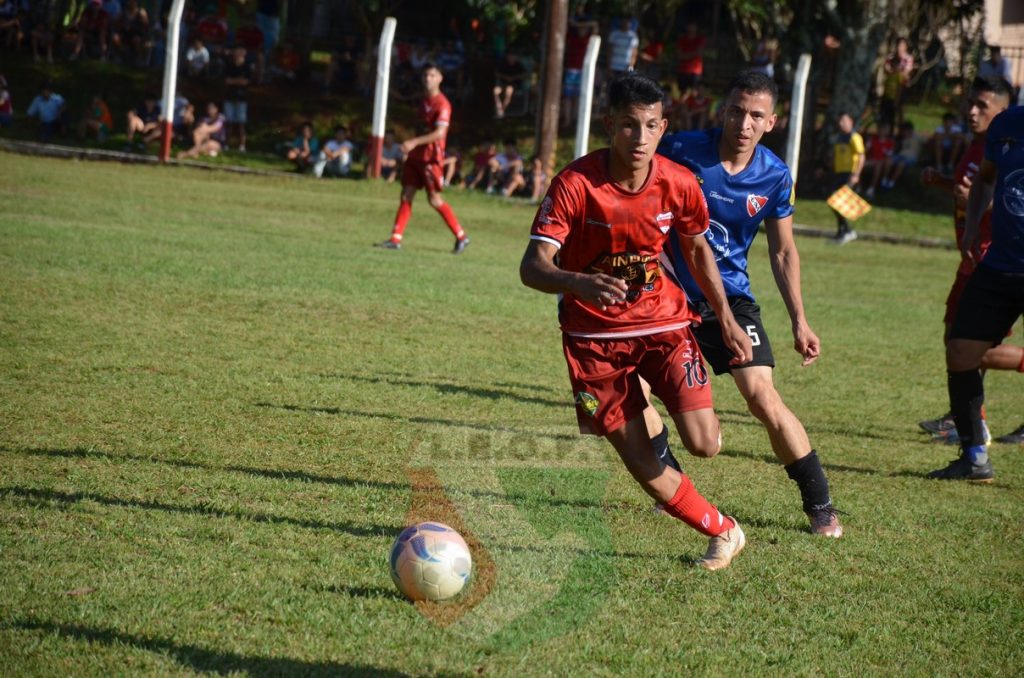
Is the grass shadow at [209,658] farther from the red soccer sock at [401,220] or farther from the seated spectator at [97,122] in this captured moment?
the seated spectator at [97,122]

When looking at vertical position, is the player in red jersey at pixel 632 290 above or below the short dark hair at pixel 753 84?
below

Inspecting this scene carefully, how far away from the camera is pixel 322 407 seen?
7.23 metres

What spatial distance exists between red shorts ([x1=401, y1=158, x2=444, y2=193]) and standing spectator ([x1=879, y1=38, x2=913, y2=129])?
1476cm

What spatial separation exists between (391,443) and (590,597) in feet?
7.61

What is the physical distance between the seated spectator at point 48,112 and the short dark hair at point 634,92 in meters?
25.5

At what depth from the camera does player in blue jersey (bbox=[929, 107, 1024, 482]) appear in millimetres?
6523

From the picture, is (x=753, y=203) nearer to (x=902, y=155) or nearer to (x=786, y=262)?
(x=786, y=262)

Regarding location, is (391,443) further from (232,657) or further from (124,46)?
(124,46)

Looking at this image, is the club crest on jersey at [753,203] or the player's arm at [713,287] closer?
the player's arm at [713,287]

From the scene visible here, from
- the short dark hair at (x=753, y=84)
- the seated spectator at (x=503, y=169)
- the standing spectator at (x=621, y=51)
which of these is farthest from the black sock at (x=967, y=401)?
the standing spectator at (x=621, y=51)

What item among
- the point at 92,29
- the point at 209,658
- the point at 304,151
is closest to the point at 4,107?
the point at 92,29

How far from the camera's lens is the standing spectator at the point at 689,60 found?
28.3 m

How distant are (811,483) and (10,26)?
30.9 m

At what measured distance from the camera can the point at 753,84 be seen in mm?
5359
